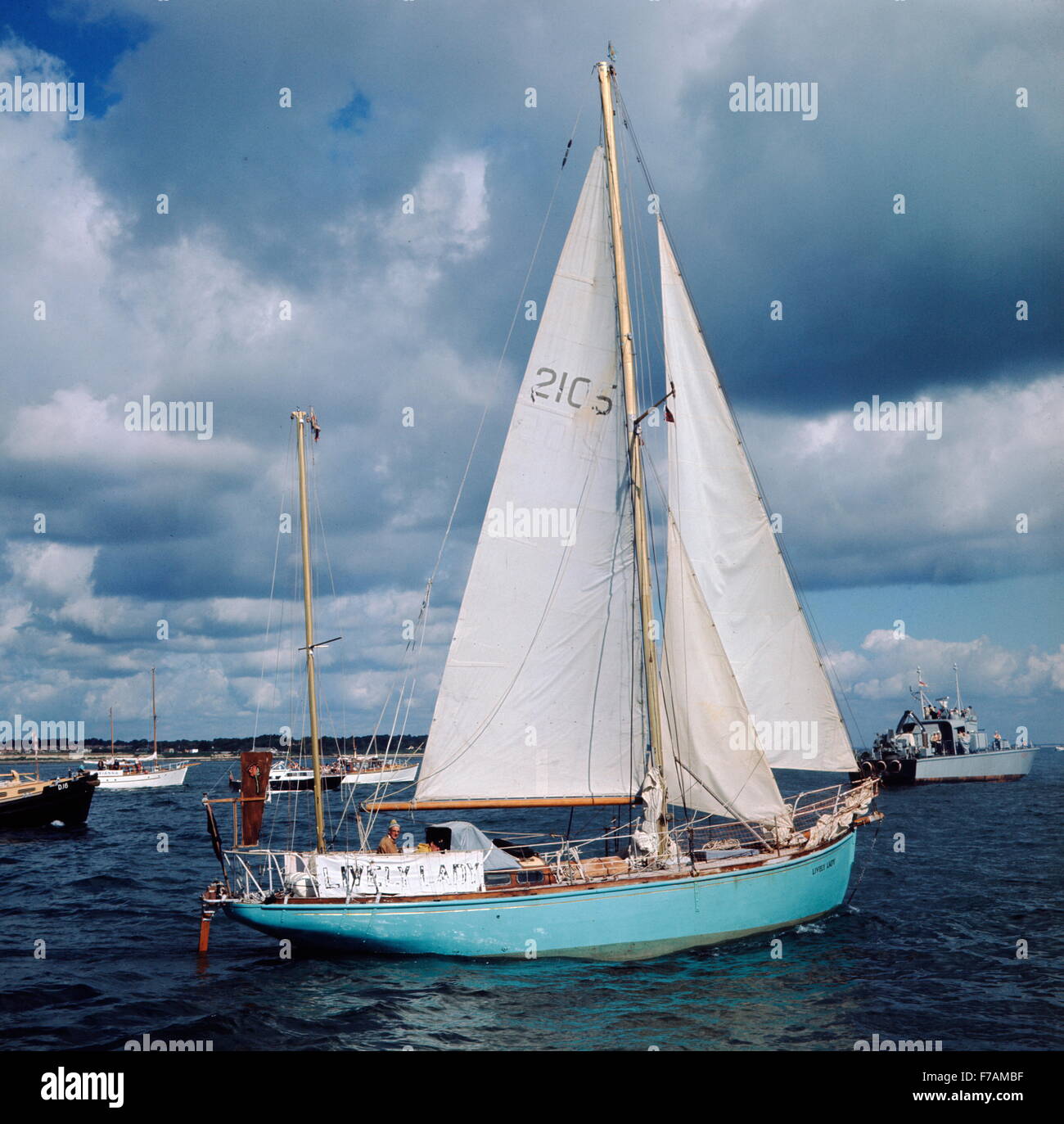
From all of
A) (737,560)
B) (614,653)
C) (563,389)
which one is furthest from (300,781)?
(563,389)

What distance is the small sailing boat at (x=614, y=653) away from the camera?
20.5 m

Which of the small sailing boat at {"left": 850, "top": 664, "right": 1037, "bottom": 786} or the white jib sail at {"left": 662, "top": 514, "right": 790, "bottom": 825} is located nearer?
the white jib sail at {"left": 662, "top": 514, "right": 790, "bottom": 825}

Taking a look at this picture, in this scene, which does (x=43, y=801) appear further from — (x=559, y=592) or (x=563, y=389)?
(x=563, y=389)

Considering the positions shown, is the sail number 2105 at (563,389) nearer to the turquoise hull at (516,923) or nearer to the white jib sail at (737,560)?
the white jib sail at (737,560)

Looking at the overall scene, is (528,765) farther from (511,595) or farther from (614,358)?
(614,358)

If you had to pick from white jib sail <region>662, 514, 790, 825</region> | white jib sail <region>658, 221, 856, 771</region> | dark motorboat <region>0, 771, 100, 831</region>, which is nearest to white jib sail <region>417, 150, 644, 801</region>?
white jib sail <region>662, 514, 790, 825</region>

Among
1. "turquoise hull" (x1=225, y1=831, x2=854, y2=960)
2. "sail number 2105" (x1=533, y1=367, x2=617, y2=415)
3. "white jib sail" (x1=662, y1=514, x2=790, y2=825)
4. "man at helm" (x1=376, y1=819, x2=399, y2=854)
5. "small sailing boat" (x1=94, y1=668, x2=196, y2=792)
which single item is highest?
"sail number 2105" (x1=533, y1=367, x2=617, y2=415)

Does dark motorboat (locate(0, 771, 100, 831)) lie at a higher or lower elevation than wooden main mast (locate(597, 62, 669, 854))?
lower

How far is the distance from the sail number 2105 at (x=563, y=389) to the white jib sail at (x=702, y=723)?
3.51 m

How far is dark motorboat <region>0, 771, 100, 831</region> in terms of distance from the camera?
5047 cm

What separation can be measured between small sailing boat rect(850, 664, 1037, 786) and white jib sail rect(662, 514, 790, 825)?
7259cm

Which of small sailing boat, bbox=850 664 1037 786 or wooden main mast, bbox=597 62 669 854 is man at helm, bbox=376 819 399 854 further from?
→ small sailing boat, bbox=850 664 1037 786

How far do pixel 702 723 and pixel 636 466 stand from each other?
602cm

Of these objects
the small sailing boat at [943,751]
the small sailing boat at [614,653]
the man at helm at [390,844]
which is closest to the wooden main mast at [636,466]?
the small sailing boat at [614,653]
